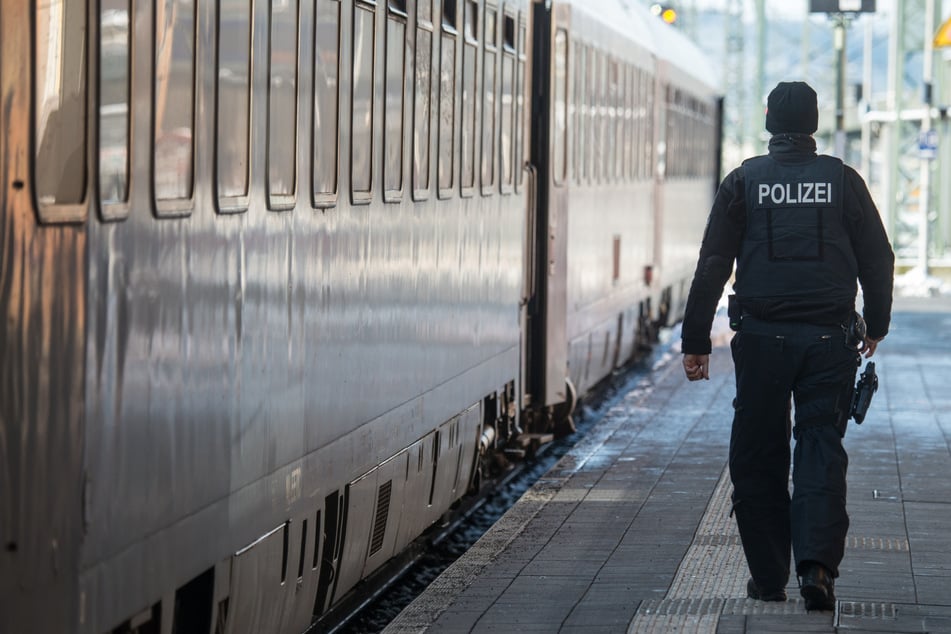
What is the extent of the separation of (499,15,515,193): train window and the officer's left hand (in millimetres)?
3984

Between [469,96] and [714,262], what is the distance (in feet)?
10.3

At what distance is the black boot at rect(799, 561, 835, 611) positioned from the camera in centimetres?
702

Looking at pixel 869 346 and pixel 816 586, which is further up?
pixel 869 346

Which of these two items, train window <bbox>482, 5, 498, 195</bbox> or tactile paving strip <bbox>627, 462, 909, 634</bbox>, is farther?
train window <bbox>482, 5, 498, 195</bbox>

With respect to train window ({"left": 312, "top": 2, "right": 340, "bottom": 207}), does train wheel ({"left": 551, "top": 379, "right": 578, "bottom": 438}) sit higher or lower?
lower

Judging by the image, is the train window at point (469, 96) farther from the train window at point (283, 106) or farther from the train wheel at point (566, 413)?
the train wheel at point (566, 413)

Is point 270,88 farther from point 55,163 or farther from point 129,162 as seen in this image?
point 55,163

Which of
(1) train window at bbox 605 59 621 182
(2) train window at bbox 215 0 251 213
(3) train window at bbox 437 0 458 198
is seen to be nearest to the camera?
(2) train window at bbox 215 0 251 213

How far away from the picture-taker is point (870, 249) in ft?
23.7

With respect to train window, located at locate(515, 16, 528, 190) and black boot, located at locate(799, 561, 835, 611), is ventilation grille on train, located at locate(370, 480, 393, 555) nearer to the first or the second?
black boot, located at locate(799, 561, 835, 611)

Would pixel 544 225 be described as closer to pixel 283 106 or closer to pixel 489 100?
pixel 489 100

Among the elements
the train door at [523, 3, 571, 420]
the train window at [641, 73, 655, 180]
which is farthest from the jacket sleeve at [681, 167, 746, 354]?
the train window at [641, 73, 655, 180]

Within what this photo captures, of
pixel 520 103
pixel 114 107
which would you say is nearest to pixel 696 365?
pixel 114 107

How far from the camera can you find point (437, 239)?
9156 millimetres
